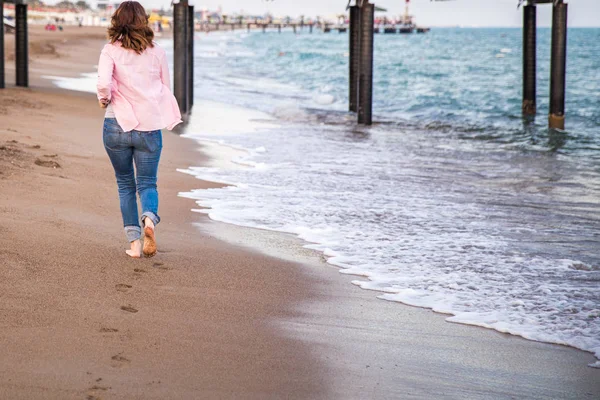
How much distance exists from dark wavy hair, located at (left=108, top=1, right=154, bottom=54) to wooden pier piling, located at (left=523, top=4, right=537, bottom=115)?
49.4ft

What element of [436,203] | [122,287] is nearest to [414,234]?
[436,203]

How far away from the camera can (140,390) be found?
3.09m

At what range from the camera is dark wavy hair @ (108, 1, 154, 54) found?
4676 mm

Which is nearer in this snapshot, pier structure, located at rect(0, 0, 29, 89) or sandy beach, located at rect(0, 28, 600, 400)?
sandy beach, located at rect(0, 28, 600, 400)

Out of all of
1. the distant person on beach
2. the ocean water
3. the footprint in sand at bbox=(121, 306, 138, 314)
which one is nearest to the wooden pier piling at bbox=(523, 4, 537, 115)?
the ocean water

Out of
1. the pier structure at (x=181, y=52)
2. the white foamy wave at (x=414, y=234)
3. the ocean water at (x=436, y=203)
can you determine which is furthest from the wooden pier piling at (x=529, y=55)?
the white foamy wave at (x=414, y=234)

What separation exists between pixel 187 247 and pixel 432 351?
7.05 ft

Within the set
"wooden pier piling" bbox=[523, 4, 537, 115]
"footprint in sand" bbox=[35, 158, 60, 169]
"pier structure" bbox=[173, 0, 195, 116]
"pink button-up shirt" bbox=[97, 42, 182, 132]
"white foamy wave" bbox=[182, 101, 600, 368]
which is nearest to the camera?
"white foamy wave" bbox=[182, 101, 600, 368]

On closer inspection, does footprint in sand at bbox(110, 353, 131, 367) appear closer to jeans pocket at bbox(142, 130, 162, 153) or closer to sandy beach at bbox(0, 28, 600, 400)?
sandy beach at bbox(0, 28, 600, 400)

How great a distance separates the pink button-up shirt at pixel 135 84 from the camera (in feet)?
15.7

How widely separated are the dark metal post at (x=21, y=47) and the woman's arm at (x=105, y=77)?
43.8 ft

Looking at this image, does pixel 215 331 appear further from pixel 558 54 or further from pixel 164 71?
pixel 558 54

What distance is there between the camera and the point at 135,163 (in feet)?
16.1

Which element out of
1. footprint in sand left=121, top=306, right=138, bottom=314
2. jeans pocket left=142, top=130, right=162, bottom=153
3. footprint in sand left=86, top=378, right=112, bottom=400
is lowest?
footprint in sand left=86, top=378, right=112, bottom=400
